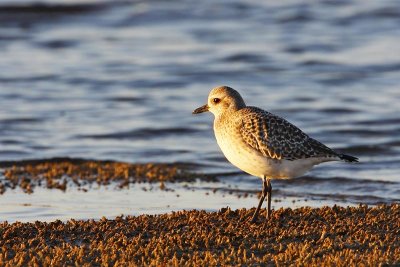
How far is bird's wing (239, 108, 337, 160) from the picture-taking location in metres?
10.3

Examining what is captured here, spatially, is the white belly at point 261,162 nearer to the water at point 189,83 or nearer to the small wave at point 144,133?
the water at point 189,83

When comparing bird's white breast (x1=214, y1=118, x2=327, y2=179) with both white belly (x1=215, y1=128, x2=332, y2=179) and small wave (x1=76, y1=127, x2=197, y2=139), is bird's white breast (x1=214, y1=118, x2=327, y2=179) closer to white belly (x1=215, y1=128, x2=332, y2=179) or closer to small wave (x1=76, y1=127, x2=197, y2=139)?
white belly (x1=215, y1=128, x2=332, y2=179)

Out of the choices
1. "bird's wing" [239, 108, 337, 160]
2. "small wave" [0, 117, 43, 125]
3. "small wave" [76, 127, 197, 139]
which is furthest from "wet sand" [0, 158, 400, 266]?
"small wave" [0, 117, 43, 125]

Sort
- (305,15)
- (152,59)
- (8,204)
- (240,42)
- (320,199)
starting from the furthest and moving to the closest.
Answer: (305,15), (240,42), (152,59), (320,199), (8,204)

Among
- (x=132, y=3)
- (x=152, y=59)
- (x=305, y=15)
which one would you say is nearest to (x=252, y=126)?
(x=152, y=59)

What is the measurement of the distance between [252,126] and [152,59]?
50.5 feet

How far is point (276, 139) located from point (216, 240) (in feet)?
5.71

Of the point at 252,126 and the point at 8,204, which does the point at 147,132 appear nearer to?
the point at 8,204

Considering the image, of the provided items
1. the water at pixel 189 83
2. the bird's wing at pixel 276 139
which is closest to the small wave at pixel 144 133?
the water at pixel 189 83

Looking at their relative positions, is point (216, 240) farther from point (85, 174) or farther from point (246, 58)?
point (246, 58)

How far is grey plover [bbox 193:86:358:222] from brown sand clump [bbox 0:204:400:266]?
1.75 ft

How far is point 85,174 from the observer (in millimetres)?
14188

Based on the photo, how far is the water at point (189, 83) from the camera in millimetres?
14438

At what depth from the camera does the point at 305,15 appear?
3094 cm
